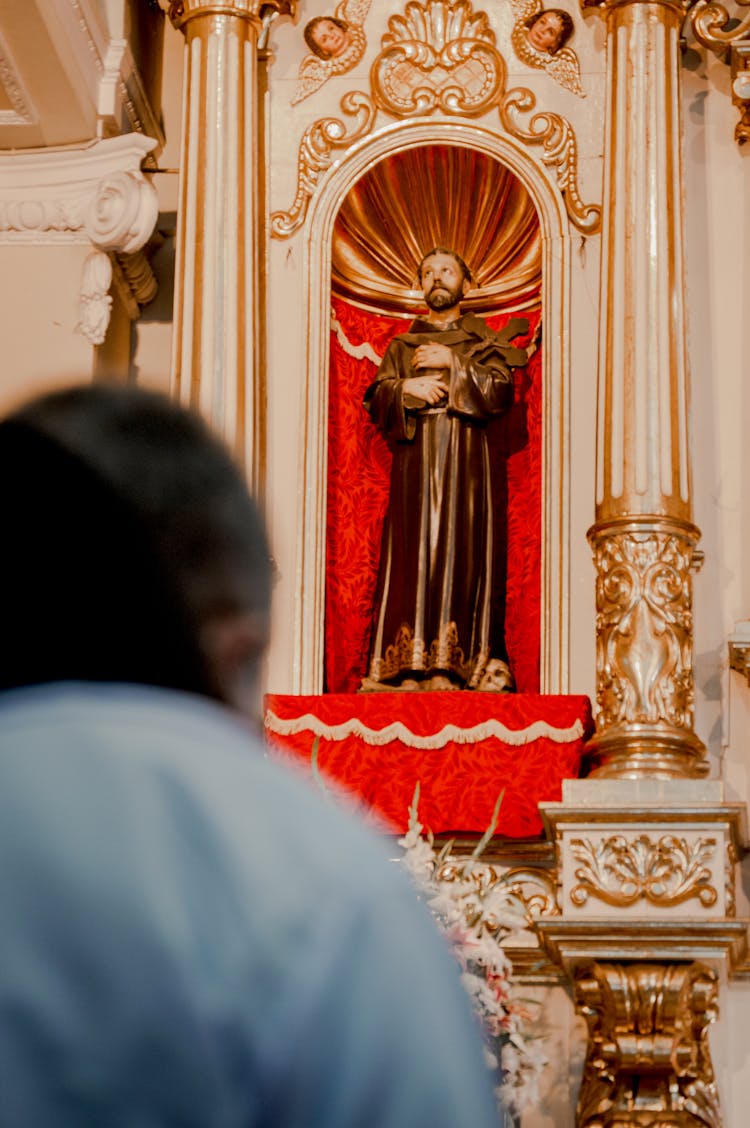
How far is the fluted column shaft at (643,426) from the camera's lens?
16.3 ft

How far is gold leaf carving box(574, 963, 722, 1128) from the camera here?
14.4 ft

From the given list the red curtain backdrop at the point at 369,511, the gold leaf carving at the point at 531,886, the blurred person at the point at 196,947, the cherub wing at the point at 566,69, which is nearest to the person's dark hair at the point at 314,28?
the cherub wing at the point at 566,69

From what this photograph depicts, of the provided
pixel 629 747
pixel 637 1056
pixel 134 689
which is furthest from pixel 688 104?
pixel 134 689

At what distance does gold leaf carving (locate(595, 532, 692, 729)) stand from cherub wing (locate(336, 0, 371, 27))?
190 cm

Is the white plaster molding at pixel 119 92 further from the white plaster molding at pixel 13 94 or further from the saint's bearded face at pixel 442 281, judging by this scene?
the saint's bearded face at pixel 442 281

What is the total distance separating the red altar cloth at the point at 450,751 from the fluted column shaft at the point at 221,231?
815 mm

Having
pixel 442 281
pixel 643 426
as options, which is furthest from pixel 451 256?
pixel 643 426

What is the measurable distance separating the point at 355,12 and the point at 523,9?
0.50 meters

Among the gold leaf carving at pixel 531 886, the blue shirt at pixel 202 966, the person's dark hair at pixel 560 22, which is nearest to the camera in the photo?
the blue shirt at pixel 202 966

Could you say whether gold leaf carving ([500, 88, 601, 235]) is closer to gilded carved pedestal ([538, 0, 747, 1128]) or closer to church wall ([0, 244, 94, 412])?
gilded carved pedestal ([538, 0, 747, 1128])

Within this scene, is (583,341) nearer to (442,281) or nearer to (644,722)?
(442,281)

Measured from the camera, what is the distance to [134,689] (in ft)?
3.07

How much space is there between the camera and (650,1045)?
439cm

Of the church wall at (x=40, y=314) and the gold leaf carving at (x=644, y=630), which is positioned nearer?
the gold leaf carving at (x=644, y=630)
